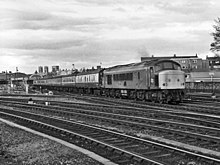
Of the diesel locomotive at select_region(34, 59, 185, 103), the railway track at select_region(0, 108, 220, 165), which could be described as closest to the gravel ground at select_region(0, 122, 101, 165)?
the railway track at select_region(0, 108, 220, 165)

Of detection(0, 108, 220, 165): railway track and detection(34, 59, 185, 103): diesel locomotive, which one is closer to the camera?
detection(0, 108, 220, 165): railway track

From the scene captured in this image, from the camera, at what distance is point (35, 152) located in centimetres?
993

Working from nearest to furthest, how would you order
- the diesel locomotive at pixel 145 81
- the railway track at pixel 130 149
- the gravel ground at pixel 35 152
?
1. the railway track at pixel 130 149
2. the gravel ground at pixel 35 152
3. the diesel locomotive at pixel 145 81

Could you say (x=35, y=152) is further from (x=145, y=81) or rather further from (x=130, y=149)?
(x=145, y=81)

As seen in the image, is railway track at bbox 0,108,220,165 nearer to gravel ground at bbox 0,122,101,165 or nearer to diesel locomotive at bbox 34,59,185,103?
gravel ground at bbox 0,122,101,165

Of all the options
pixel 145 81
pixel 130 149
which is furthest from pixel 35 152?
pixel 145 81

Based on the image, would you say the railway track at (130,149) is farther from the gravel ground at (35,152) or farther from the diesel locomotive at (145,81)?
the diesel locomotive at (145,81)

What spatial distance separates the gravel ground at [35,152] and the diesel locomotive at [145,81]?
48.3 ft

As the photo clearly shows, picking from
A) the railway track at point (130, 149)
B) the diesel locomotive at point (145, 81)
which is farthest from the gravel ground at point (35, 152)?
the diesel locomotive at point (145, 81)

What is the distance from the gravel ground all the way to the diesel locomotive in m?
14.7

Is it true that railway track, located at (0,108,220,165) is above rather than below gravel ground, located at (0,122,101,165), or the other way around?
above

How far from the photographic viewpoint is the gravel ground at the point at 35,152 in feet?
28.5

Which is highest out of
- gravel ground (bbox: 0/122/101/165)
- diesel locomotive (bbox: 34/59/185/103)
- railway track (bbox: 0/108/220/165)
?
diesel locomotive (bbox: 34/59/185/103)

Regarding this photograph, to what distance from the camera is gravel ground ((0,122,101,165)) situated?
8688 millimetres
